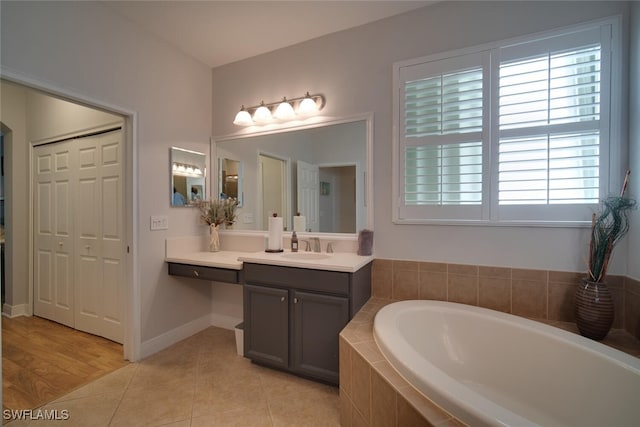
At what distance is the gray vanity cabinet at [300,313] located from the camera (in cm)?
184

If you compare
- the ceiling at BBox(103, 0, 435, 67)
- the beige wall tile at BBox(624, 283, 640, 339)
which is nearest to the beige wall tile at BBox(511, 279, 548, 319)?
the beige wall tile at BBox(624, 283, 640, 339)

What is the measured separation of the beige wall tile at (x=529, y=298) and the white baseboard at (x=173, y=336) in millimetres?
2722

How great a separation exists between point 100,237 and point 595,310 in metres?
3.72

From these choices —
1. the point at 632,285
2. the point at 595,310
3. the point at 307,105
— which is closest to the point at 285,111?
the point at 307,105

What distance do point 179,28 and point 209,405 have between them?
9.24 feet

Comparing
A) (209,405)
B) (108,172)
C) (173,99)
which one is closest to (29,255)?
(108,172)

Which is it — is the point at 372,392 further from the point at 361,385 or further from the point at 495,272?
the point at 495,272

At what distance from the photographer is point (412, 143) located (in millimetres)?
2104

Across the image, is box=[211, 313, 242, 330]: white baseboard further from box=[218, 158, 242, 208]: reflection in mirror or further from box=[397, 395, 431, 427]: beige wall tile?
box=[397, 395, 431, 427]: beige wall tile

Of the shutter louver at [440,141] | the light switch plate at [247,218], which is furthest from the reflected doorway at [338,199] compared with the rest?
the light switch plate at [247,218]

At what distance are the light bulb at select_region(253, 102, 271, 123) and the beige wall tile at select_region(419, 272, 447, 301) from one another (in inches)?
74.8

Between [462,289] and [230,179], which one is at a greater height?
[230,179]

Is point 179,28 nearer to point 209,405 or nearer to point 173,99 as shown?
point 173,99

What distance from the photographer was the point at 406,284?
2107mm
